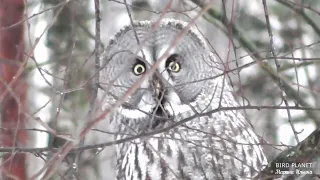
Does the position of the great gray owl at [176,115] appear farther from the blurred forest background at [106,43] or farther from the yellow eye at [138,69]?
the blurred forest background at [106,43]

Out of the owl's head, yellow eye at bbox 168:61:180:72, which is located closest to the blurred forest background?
the owl's head

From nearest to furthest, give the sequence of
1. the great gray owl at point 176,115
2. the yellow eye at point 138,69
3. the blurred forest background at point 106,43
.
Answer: the great gray owl at point 176,115, the yellow eye at point 138,69, the blurred forest background at point 106,43

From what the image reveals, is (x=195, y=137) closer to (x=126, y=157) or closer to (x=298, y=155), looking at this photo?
(x=126, y=157)

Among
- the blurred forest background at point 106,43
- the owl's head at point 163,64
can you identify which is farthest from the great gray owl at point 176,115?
the blurred forest background at point 106,43

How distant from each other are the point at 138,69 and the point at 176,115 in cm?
39

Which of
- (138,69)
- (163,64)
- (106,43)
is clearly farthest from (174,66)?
(106,43)

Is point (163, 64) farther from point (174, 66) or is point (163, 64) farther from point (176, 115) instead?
point (176, 115)

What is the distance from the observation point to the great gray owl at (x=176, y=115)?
3293mm

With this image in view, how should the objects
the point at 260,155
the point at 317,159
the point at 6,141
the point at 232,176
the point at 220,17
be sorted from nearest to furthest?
the point at 317,159 < the point at 232,176 < the point at 260,155 < the point at 6,141 < the point at 220,17

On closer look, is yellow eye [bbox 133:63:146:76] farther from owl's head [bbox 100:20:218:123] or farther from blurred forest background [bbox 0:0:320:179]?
blurred forest background [bbox 0:0:320:179]

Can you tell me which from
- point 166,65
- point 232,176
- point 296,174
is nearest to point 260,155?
point 232,176

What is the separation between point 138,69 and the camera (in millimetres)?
3844

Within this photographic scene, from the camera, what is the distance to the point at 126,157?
373 cm

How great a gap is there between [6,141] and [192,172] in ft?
3.92
